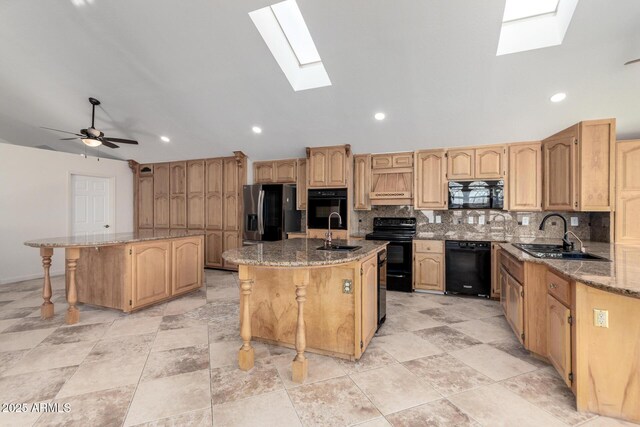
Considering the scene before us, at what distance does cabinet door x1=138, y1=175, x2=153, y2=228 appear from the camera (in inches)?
253

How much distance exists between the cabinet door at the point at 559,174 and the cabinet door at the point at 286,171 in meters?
3.87

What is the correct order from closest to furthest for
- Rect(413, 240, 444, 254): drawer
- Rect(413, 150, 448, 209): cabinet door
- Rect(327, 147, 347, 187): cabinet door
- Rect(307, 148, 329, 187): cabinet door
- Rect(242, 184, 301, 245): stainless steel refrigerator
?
Rect(413, 240, 444, 254): drawer < Rect(413, 150, 448, 209): cabinet door < Rect(327, 147, 347, 187): cabinet door < Rect(307, 148, 329, 187): cabinet door < Rect(242, 184, 301, 245): stainless steel refrigerator

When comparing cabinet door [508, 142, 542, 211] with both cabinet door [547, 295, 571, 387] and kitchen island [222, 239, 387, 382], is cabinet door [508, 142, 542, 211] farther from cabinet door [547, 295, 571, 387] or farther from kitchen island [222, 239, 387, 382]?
kitchen island [222, 239, 387, 382]

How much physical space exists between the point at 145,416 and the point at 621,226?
4876mm

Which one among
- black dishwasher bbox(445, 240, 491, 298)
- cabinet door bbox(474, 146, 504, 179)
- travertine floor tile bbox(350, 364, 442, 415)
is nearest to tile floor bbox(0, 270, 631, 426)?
travertine floor tile bbox(350, 364, 442, 415)

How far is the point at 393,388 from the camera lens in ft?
6.49

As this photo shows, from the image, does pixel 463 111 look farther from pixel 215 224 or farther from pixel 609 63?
pixel 215 224

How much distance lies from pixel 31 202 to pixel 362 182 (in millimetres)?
5923

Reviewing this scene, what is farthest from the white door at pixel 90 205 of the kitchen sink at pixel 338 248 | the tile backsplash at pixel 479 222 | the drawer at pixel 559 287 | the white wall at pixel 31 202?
the drawer at pixel 559 287

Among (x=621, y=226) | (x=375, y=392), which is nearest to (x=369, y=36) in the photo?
(x=375, y=392)

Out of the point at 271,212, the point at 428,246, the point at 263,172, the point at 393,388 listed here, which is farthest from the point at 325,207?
the point at 393,388

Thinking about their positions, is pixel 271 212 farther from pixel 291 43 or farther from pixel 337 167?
pixel 291 43

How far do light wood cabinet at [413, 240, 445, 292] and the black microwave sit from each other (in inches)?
28.1

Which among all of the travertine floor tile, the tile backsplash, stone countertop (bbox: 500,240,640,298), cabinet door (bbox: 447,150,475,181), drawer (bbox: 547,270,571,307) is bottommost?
the travertine floor tile
